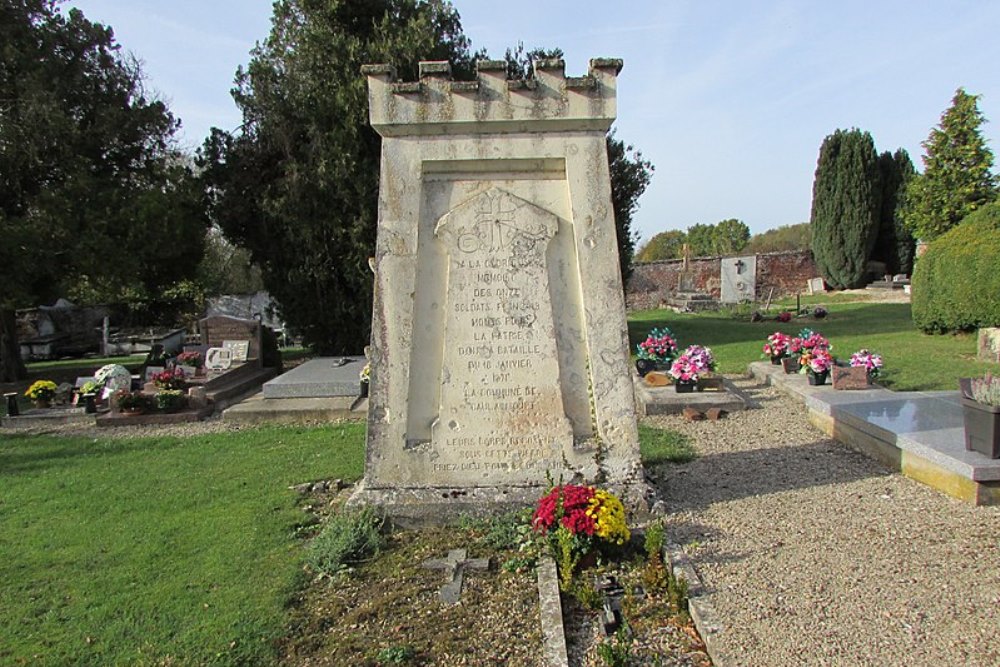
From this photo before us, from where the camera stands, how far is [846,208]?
3316 cm

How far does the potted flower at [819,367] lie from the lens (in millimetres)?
9852

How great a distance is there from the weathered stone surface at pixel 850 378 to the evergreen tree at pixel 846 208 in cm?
2632

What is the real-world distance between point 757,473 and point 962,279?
461 inches

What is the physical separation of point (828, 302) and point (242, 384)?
1009 inches

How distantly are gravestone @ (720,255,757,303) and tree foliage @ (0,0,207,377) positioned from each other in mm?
25144

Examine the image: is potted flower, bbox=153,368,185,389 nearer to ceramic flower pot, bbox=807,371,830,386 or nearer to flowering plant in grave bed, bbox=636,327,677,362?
flowering plant in grave bed, bbox=636,327,677,362

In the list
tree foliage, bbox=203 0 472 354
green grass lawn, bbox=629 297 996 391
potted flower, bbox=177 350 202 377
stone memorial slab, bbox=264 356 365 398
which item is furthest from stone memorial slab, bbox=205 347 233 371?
green grass lawn, bbox=629 297 996 391

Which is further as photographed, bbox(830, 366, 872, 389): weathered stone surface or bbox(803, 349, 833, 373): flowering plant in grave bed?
bbox(803, 349, 833, 373): flowering plant in grave bed

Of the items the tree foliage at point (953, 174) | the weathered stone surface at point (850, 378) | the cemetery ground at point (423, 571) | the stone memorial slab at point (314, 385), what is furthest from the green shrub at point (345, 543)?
the tree foliage at point (953, 174)

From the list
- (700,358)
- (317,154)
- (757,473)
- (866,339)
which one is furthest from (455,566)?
(866,339)

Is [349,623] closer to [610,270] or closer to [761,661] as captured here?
[761,661]

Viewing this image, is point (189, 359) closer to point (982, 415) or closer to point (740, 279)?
point (982, 415)

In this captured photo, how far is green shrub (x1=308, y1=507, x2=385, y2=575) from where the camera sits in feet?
15.3

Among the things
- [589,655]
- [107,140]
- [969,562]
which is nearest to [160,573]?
[589,655]
